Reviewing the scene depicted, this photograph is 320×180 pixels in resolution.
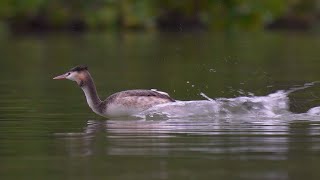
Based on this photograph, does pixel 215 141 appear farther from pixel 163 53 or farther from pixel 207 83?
pixel 163 53

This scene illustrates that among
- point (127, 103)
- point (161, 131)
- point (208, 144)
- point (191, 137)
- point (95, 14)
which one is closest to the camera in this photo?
point (208, 144)

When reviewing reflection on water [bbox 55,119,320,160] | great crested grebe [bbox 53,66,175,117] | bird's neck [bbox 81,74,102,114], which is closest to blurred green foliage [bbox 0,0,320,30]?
bird's neck [bbox 81,74,102,114]

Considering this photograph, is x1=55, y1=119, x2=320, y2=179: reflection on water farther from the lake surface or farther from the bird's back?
the bird's back

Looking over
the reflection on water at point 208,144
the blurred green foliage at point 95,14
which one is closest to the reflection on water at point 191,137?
the reflection on water at point 208,144

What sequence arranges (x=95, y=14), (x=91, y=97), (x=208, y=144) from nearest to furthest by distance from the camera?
(x=208, y=144), (x=91, y=97), (x=95, y=14)

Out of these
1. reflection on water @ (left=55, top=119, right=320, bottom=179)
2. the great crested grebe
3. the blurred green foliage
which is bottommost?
reflection on water @ (left=55, top=119, right=320, bottom=179)

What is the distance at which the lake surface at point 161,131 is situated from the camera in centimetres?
1136

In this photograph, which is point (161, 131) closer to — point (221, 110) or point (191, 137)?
point (191, 137)

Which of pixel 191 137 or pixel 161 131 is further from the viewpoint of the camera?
pixel 161 131

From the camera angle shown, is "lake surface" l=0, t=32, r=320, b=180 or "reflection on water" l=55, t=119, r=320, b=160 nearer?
"lake surface" l=0, t=32, r=320, b=180

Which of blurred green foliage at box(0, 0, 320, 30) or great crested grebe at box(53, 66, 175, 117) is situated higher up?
blurred green foliage at box(0, 0, 320, 30)

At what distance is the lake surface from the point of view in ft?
37.3

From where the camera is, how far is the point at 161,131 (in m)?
14.2

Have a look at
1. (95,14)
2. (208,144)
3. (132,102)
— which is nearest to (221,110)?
(132,102)
